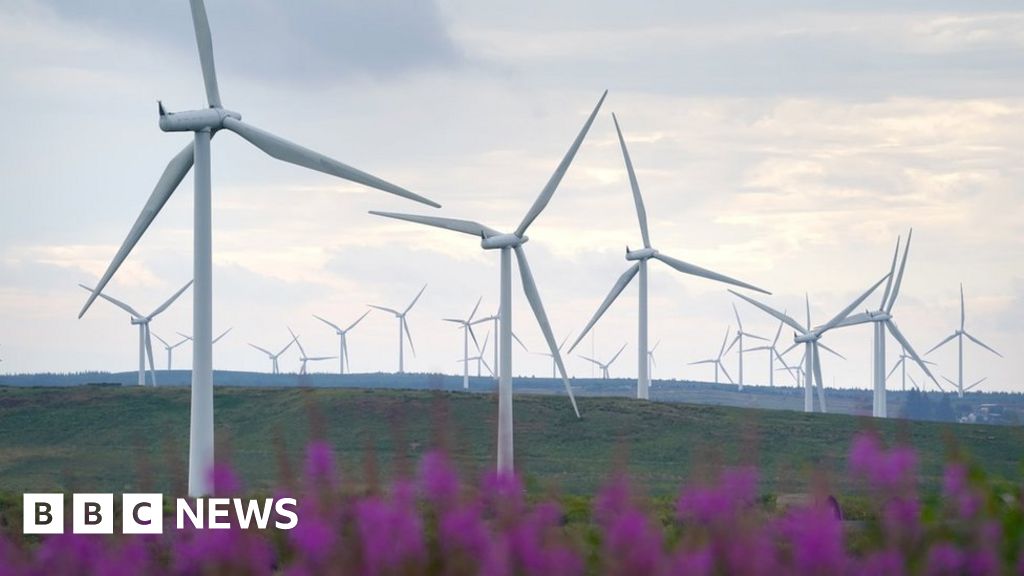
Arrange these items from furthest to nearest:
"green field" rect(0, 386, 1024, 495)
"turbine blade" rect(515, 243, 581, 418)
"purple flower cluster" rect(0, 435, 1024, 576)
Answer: "green field" rect(0, 386, 1024, 495)
"turbine blade" rect(515, 243, 581, 418)
"purple flower cluster" rect(0, 435, 1024, 576)

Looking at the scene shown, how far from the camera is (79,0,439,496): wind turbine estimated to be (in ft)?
194

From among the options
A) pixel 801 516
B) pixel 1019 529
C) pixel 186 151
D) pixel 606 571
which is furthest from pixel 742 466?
pixel 186 151

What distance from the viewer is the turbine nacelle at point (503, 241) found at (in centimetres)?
7525

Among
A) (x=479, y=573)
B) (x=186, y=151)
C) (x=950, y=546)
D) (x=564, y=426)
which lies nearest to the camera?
(x=479, y=573)

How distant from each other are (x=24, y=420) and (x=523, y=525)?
138315 mm

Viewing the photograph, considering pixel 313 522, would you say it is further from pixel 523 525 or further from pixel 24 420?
pixel 24 420

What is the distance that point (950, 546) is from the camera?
26.7 feet

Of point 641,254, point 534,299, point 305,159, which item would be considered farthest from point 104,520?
point 641,254

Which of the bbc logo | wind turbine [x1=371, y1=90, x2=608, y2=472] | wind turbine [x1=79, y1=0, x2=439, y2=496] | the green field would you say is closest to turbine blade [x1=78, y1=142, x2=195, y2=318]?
wind turbine [x1=79, y1=0, x2=439, y2=496]

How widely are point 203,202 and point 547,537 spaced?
2129 inches

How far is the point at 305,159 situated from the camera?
58.8 m

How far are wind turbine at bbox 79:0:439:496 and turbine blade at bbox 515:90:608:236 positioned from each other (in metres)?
17.9

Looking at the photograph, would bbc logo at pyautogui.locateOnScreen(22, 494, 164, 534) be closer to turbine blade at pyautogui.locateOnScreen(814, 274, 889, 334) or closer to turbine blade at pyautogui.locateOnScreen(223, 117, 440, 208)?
turbine blade at pyautogui.locateOnScreen(223, 117, 440, 208)

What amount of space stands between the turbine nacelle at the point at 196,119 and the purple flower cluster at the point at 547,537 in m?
53.5
